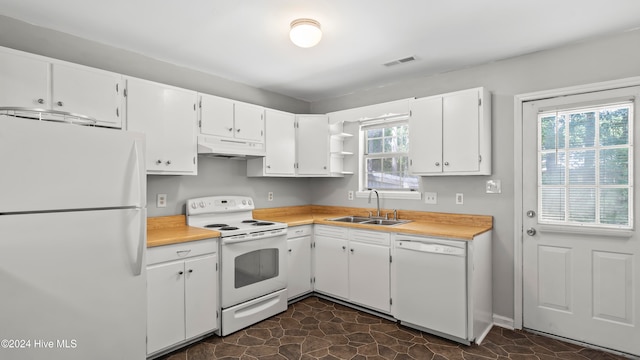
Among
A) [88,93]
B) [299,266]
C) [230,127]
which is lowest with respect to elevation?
[299,266]

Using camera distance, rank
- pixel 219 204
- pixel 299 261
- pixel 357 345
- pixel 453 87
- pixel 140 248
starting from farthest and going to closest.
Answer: pixel 299 261, pixel 219 204, pixel 453 87, pixel 357 345, pixel 140 248

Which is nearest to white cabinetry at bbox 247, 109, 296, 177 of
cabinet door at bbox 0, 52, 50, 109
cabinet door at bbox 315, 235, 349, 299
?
cabinet door at bbox 315, 235, 349, 299

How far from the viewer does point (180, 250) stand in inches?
102

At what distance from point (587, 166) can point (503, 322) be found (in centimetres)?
154

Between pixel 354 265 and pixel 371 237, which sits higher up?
pixel 371 237

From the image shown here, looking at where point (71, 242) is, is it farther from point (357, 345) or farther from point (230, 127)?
point (357, 345)

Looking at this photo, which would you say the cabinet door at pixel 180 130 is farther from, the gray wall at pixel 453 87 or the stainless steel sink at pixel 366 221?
the stainless steel sink at pixel 366 221

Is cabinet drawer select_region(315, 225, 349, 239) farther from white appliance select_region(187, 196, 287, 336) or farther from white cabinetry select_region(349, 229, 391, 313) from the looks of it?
white appliance select_region(187, 196, 287, 336)

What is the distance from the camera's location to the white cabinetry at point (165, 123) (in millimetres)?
2662

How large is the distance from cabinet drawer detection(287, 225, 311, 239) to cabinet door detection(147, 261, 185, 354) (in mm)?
1205

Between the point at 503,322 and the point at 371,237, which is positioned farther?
the point at 371,237

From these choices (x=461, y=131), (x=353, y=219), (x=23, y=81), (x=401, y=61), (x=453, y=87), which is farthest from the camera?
(x=353, y=219)

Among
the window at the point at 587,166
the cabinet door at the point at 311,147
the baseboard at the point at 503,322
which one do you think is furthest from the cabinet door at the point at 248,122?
the baseboard at the point at 503,322

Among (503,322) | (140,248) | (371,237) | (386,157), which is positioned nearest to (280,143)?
(386,157)
